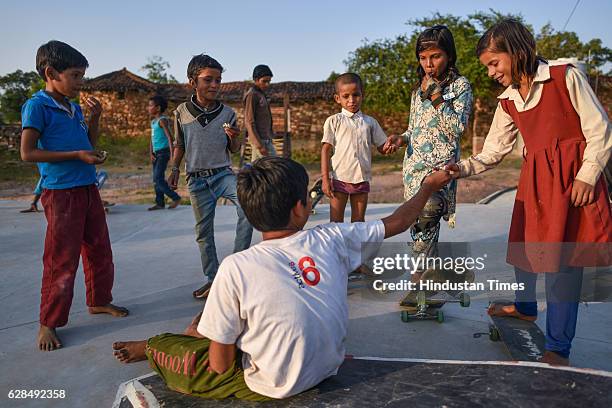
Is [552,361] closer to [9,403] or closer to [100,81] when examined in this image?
[9,403]

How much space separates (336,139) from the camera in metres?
4.02

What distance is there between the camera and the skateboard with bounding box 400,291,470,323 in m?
3.19

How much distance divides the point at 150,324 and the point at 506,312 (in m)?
2.21

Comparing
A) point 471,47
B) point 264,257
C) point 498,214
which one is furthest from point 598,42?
point 264,257

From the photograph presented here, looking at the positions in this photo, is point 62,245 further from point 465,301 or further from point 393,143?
point 465,301

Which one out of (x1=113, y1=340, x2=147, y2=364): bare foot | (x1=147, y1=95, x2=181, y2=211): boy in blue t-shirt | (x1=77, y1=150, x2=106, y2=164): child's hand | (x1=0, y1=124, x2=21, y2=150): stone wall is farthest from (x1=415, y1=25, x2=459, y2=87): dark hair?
(x1=0, y1=124, x2=21, y2=150): stone wall

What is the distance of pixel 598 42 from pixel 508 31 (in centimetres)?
3523

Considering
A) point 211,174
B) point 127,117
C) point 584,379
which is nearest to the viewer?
point 584,379

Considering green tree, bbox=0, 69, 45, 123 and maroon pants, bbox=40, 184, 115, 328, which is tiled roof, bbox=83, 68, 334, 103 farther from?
maroon pants, bbox=40, 184, 115, 328

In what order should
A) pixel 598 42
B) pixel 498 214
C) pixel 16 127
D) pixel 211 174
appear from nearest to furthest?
pixel 211 174 < pixel 498 214 < pixel 16 127 < pixel 598 42

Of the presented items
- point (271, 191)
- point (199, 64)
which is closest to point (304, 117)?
point (199, 64)

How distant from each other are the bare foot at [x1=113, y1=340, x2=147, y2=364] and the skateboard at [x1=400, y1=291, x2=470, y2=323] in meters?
1.55

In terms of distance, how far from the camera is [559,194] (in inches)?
94.2

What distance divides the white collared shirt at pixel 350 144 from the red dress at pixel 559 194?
1563 millimetres
